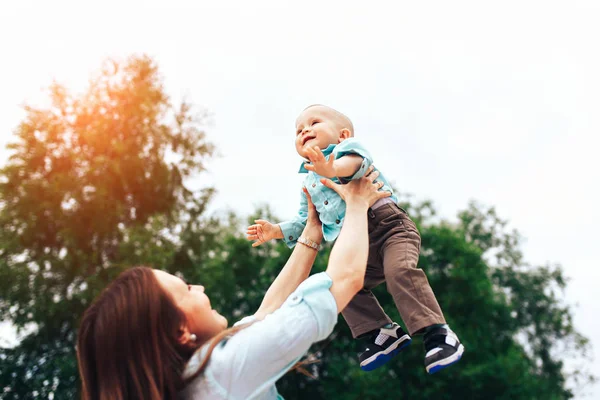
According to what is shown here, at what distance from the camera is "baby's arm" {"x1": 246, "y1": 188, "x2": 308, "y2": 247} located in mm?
3299

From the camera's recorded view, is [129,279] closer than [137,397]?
No

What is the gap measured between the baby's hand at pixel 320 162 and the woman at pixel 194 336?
330mm

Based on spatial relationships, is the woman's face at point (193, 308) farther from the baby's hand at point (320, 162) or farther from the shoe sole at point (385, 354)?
the shoe sole at point (385, 354)

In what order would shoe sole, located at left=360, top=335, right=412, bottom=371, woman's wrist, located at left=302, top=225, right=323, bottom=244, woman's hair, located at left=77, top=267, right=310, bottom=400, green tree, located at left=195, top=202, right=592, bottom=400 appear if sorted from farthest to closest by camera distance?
green tree, located at left=195, top=202, right=592, bottom=400
woman's wrist, located at left=302, top=225, right=323, bottom=244
shoe sole, located at left=360, top=335, right=412, bottom=371
woman's hair, located at left=77, top=267, right=310, bottom=400

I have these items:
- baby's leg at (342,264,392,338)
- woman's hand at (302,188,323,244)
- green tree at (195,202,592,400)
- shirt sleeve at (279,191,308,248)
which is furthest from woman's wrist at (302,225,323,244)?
green tree at (195,202,592,400)

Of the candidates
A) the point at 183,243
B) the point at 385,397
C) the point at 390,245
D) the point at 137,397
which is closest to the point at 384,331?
the point at 390,245

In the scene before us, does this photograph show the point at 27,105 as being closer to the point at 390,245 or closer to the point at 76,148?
the point at 76,148

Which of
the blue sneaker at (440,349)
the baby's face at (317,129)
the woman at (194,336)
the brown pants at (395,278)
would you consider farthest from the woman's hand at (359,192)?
the blue sneaker at (440,349)

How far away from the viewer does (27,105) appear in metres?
21.6

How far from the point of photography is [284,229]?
10.8ft

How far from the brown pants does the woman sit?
54 centimetres

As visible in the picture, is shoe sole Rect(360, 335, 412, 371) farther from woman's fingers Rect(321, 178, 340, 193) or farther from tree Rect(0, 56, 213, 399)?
tree Rect(0, 56, 213, 399)

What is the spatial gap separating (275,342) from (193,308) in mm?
515

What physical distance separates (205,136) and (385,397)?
1195cm
